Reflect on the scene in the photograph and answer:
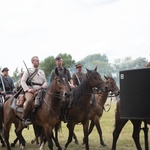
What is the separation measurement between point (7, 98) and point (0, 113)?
61 centimetres

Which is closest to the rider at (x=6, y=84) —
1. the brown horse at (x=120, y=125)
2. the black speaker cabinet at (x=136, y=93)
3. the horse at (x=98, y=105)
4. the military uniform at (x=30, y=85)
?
the military uniform at (x=30, y=85)

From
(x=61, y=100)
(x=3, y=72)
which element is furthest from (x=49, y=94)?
(x=3, y=72)

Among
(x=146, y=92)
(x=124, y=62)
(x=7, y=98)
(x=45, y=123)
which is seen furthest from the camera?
(x=124, y=62)

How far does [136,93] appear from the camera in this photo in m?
5.13

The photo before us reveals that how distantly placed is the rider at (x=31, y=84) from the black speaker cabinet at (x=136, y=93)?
5.94 metres

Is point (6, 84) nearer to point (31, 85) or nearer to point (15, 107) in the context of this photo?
point (15, 107)

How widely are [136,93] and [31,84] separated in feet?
21.5

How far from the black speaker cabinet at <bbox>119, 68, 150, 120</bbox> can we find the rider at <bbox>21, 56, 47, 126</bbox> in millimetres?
5943

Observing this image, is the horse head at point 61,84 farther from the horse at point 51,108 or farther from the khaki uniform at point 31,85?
the khaki uniform at point 31,85

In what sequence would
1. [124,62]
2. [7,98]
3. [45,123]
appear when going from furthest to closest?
[124,62] → [7,98] → [45,123]

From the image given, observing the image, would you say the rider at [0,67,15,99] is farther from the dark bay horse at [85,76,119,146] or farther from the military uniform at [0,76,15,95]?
the dark bay horse at [85,76,119,146]

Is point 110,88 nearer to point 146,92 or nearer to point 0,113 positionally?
point 0,113

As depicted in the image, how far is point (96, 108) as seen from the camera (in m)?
13.3

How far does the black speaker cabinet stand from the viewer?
16.5ft
